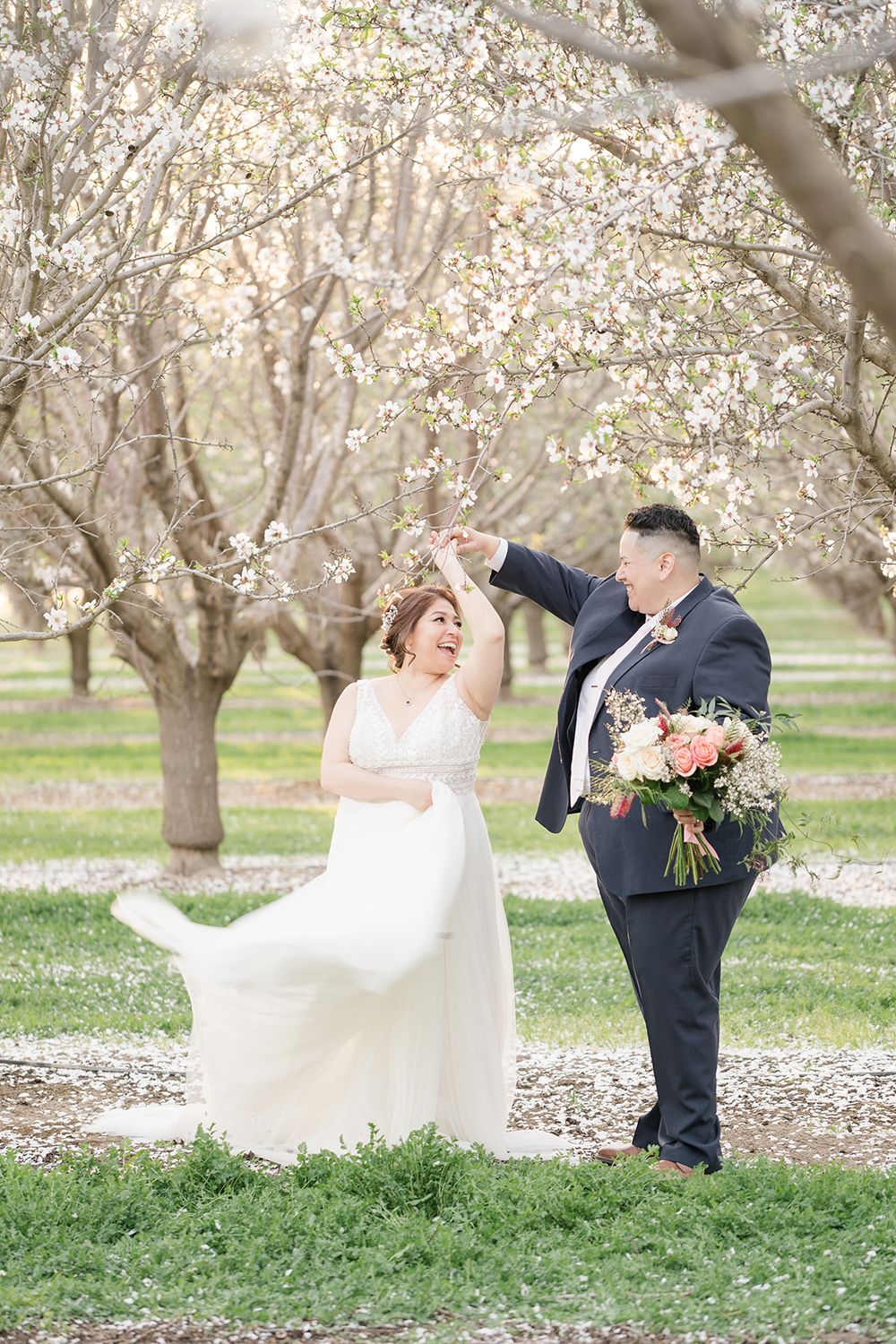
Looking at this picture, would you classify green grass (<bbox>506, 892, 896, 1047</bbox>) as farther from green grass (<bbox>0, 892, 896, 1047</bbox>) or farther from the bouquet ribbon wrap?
the bouquet ribbon wrap

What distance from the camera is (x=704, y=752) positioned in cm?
448

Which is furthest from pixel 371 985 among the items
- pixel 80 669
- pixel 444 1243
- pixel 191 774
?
pixel 80 669

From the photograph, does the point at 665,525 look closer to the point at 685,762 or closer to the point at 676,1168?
the point at 685,762

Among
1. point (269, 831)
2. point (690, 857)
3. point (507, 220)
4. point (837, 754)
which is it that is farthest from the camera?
point (837, 754)

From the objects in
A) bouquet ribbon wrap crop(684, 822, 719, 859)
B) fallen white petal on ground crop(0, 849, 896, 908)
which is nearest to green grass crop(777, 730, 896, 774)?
fallen white petal on ground crop(0, 849, 896, 908)

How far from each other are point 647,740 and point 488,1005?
4.66 feet

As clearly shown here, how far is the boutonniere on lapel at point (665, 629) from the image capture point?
4.88 meters

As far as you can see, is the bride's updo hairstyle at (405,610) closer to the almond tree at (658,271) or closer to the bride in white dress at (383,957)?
the bride in white dress at (383,957)

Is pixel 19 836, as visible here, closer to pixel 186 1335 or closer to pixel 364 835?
pixel 364 835

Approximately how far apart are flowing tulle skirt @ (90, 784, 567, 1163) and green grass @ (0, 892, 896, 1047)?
6.31ft

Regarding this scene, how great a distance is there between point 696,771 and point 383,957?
4.24 feet

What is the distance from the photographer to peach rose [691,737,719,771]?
4473 mm

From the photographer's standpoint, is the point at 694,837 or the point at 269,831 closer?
the point at 694,837

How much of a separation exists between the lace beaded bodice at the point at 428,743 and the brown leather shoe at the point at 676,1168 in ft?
5.15
